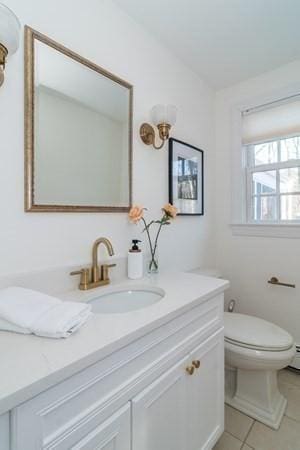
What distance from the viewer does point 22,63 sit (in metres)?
0.90

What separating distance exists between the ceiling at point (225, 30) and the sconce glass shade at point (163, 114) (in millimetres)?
490

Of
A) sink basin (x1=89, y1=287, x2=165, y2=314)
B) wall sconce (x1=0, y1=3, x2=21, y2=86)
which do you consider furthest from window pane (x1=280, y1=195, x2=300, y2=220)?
wall sconce (x1=0, y1=3, x2=21, y2=86)

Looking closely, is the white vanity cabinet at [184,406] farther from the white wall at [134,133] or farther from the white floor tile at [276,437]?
the white wall at [134,133]

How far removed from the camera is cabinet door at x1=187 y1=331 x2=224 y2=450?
929mm

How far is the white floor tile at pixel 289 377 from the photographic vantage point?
1.64 m

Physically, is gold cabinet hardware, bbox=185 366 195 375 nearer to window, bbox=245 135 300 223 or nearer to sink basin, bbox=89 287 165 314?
sink basin, bbox=89 287 165 314

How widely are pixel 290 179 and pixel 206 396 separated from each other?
5.22 ft

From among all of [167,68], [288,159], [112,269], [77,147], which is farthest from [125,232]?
[288,159]

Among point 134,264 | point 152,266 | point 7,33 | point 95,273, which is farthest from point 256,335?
point 7,33

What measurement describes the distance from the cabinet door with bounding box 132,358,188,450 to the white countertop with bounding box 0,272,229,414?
8.2 inches

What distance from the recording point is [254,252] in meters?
1.93

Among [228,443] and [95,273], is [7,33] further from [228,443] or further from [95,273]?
[228,443]

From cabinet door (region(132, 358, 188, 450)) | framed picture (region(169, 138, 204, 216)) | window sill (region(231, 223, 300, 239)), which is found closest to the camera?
cabinet door (region(132, 358, 188, 450))

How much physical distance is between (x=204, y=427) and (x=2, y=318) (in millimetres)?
949
